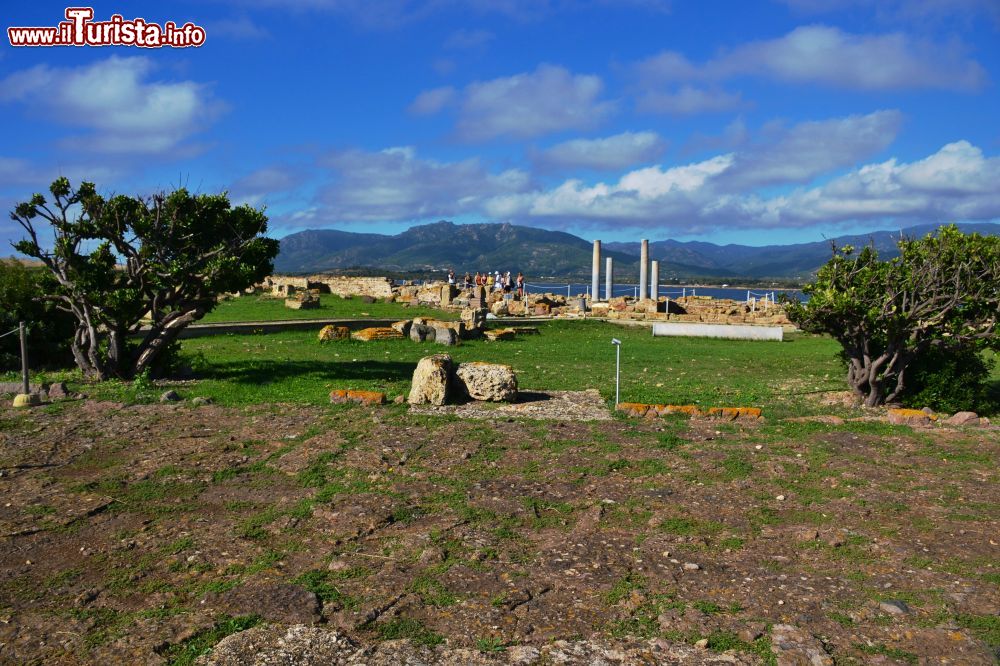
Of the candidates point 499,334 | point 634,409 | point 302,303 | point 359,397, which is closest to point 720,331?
point 499,334

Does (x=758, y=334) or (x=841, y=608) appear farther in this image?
(x=758, y=334)

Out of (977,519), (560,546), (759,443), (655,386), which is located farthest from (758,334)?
(560,546)

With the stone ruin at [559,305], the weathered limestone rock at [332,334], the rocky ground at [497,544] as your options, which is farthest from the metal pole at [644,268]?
the rocky ground at [497,544]

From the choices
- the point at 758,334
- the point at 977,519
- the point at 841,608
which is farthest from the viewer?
the point at 758,334

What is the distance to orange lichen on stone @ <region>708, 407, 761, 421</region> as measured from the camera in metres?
12.7

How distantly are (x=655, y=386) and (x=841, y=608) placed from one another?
10.3m

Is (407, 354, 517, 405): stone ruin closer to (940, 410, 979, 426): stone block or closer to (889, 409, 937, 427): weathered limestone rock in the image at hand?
(889, 409, 937, 427): weathered limestone rock

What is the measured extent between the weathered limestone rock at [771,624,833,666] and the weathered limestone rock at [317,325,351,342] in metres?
20.5

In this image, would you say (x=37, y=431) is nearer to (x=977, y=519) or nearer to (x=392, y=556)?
(x=392, y=556)

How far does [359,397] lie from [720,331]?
20.6m

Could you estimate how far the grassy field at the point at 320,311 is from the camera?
31.9 m

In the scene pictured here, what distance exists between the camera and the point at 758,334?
30.3 meters

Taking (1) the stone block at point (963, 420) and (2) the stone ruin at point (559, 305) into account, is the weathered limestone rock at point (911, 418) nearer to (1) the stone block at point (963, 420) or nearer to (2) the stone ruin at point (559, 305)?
(1) the stone block at point (963, 420)

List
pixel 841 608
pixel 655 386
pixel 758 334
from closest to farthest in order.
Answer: pixel 841 608
pixel 655 386
pixel 758 334
